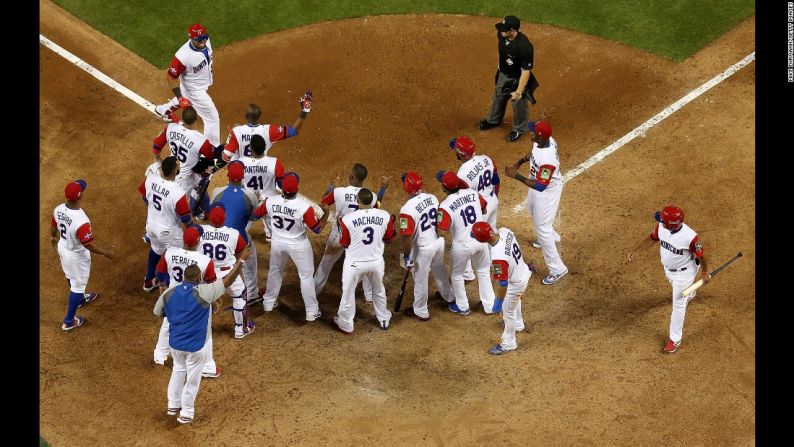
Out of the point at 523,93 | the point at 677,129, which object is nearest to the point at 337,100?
the point at 523,93

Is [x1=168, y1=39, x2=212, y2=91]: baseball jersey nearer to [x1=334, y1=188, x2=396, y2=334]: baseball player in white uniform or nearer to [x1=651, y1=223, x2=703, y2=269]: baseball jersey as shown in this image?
[x1=334, y1=188, x2=396, y2=334]: baseball player in white uniform

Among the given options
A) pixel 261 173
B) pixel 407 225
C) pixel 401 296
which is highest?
pixel 407 225

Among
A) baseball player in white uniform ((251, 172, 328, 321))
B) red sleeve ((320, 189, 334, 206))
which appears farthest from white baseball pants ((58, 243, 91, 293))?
red sleeve ((320, 189, 334, 206))

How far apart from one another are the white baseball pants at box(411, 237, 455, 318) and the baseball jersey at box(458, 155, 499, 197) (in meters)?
0.90

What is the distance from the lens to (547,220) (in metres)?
13.4

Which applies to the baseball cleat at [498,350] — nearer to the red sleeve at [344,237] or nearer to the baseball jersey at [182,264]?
the red sleeve at [344,237]

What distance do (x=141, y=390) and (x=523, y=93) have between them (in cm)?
750

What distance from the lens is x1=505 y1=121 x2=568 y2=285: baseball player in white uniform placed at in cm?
1311

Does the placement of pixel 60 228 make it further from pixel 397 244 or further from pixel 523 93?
pixel 523 93

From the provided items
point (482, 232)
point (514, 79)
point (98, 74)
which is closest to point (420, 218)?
point (482, 232)

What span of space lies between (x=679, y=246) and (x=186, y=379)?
6154 millimetres

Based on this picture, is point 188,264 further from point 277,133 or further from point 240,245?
point 277,133

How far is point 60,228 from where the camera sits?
12.6 m

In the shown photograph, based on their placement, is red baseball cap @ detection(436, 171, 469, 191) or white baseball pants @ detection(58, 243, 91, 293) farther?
white baseball pants @ detection(58, 243, 91, 293)
